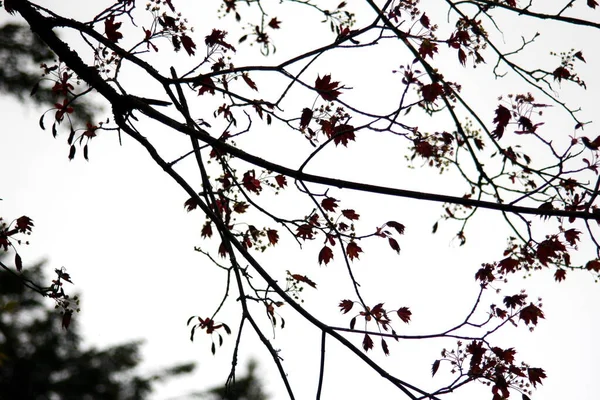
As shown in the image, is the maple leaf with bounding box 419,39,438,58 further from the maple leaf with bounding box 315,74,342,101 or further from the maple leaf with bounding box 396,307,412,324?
the maple leaf with bounding box 396,307,412,324

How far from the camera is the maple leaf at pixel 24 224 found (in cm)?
305

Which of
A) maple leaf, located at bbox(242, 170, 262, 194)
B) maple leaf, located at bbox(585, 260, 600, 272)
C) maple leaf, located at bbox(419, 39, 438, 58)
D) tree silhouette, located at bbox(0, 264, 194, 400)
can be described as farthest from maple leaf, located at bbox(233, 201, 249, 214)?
tree silhouette, located at bbox(0, 264, 194, 400)

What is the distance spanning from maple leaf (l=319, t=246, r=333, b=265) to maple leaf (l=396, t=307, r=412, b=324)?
0.46 m

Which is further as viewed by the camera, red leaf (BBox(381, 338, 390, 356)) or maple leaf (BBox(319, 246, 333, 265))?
maple leaf (BBox(319, 246, 333, 265))

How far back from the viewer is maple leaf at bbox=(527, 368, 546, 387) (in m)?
2.54

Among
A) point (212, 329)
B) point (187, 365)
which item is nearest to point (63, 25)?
point (212, 329)

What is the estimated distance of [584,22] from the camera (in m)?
2.53

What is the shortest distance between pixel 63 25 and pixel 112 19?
0.28 metres

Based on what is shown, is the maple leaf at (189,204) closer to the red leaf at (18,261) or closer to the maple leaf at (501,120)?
the red leaf at (18,261)

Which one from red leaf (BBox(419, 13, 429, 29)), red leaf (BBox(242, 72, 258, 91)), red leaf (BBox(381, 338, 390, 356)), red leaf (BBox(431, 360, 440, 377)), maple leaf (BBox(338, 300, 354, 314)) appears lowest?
red leaf (BBox(431, 360, 440, 377))

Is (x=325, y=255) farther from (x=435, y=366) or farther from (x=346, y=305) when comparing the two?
(x=435, y=366)

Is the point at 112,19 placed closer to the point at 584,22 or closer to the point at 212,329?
the point at 212,329

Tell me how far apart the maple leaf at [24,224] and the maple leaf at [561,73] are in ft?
11.5

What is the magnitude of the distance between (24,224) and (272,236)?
1.51 metres
